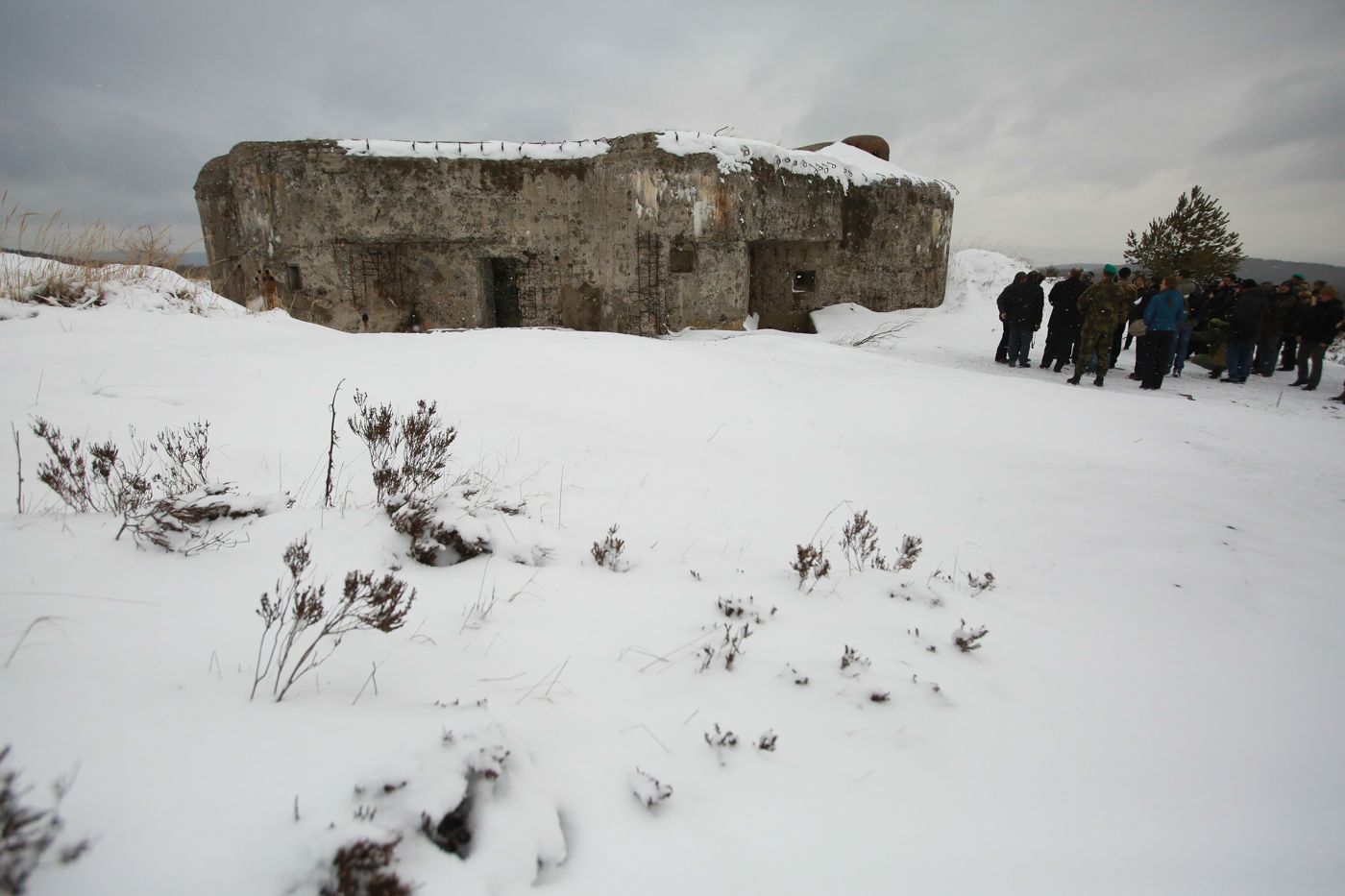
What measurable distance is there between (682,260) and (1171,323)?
7.15 meters

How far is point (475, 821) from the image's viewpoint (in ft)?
3.88

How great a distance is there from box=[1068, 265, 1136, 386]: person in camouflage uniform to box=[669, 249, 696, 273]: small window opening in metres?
5.99

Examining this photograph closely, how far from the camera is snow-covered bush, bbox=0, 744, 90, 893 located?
840 millimetres

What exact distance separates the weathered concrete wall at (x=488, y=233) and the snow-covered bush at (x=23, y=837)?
982 centimetres

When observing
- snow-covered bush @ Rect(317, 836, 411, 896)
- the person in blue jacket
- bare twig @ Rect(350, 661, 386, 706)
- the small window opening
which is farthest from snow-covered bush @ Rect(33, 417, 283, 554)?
the person in blue jacket

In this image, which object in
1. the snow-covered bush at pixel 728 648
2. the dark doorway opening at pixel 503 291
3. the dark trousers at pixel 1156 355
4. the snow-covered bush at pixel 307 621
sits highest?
the dark doorway opening at pixel 503 291

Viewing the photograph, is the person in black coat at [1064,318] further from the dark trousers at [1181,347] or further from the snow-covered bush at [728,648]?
the snow-covered bush at [728,648]

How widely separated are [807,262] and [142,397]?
11755 millimetres

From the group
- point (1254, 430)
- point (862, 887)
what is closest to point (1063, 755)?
point (862, 887)

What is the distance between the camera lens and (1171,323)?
7906 mm

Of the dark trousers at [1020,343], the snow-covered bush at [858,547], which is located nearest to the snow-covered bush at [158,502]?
the snow-covered bush at [858,547]

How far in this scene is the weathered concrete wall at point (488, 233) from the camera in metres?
10.1

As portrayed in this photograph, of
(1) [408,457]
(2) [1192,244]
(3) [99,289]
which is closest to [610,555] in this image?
(1) [408,457]

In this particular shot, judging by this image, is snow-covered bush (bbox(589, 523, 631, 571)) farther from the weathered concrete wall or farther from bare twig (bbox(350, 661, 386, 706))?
the weathered concrete wall
